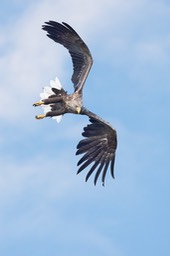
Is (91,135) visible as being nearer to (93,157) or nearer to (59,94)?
(93,157)

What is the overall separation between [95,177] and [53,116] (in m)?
2.46

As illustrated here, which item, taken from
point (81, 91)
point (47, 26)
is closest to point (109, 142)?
point (81, 91)

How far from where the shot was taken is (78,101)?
2856cm

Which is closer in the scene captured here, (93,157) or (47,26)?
(47,26)

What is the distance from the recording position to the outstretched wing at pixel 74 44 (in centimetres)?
2819

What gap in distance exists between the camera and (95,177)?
29.5 m

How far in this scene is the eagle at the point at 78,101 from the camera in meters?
28.2

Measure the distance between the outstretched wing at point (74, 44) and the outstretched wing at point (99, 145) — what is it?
1.99m

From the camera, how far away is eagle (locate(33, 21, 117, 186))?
28.2 m

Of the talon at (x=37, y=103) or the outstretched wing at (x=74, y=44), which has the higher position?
the outstretched wing at (x=74, y=44)

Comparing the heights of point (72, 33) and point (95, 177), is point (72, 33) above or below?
above

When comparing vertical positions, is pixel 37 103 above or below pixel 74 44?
below

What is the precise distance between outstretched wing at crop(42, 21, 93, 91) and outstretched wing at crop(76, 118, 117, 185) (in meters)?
1.99

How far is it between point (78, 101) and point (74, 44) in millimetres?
1731
